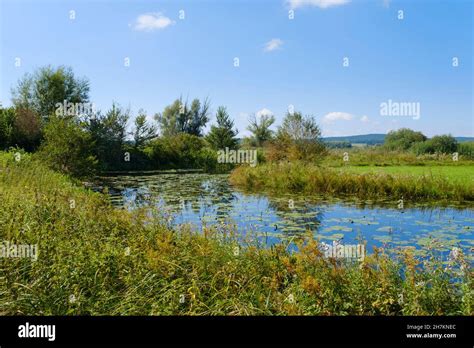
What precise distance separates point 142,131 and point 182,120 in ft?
7.00

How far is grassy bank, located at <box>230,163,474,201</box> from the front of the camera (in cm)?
1226

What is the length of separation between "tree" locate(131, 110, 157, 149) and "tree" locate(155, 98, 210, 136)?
25.4 inches

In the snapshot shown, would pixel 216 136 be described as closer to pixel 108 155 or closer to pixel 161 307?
pixel 108 155

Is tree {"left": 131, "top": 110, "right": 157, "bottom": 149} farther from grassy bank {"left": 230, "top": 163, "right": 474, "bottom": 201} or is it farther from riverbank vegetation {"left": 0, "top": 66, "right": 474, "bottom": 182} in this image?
grassy bank {"left": 230, "top": 163, "right": 474, "bottom": 201}

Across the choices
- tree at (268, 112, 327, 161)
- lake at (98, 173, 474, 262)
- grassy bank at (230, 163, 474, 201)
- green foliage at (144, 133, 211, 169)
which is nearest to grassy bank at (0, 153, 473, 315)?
lake at (98, 173, 474, 262)

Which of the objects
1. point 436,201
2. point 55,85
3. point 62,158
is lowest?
point 436,201

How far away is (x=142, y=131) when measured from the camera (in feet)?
71.7

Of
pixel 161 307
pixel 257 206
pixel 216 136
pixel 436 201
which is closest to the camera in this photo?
pixel 161 307

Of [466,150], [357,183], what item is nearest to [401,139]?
[466,150]

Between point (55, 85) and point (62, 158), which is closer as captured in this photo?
point (62, 158)

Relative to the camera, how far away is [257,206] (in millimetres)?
10633

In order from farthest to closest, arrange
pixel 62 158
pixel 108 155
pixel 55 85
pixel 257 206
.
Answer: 1. pixel 108 155
2. pixel 55 85
3. pixel 62 158
4. pixel 257 206

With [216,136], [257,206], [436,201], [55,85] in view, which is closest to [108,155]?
[55,85]
